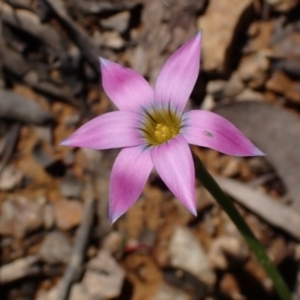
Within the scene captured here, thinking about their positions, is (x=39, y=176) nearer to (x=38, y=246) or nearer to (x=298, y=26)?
(x=38, y=246)

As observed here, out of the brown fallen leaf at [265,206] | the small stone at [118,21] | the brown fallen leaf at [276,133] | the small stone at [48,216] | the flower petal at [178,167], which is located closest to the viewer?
the flower petal at [178,167]

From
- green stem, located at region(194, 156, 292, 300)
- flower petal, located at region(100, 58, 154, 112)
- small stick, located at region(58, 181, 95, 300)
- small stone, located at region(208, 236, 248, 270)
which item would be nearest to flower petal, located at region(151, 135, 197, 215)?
green stem, located at region(194, 156, 292, 300)

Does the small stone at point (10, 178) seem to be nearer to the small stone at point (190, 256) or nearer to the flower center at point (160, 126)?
the small stone at point (190, 256)

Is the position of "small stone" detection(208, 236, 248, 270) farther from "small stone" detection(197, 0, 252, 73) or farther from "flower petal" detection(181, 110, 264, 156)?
"flower petal" detection(181, 110, 264, 156)

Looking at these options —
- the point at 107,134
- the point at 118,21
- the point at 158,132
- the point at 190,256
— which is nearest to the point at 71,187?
the point at 190,256

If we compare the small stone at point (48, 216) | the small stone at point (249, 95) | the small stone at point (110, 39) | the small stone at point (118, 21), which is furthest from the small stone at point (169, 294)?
the small stone at point (118, 21)

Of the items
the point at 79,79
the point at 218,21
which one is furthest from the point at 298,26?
the point at 79,79

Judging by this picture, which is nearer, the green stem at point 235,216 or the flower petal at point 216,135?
the flower petal at point 216,135
